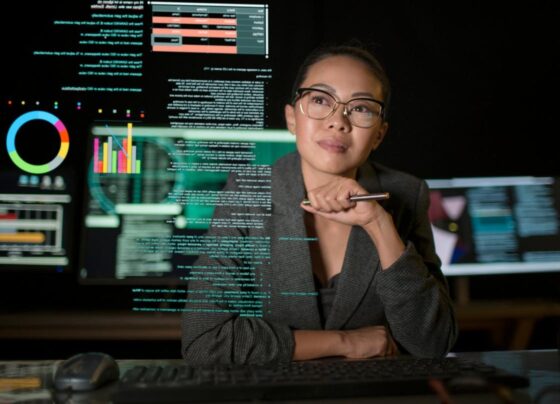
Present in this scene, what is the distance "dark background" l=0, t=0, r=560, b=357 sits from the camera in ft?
4.00

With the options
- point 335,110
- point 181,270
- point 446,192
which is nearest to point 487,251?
point 446,192

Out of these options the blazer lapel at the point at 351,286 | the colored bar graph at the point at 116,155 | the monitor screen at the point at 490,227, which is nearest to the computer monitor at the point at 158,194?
the colored bar graph at the point at 116,155

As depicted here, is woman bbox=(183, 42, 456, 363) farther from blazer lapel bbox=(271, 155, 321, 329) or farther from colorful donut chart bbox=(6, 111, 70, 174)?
colorful donut chart bbox=(6, 111, 70, 174)

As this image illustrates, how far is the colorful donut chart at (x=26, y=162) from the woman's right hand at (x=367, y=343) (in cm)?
66

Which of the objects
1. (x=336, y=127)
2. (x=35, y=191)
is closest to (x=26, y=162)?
(x=35, y=191)

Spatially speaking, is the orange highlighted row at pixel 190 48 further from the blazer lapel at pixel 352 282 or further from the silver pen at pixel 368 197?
the blazer lapel at pixel 352 282

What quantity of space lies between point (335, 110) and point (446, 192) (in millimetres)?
307

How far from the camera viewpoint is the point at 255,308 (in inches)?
44.6

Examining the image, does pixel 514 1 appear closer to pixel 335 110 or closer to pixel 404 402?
pixel 335 110

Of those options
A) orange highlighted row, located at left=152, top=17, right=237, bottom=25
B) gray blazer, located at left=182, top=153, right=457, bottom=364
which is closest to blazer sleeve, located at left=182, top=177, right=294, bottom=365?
gray blazer, located at left=182, top=153, right=457, bottom=364

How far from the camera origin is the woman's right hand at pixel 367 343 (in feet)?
3.67

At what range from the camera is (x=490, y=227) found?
1248 millimetres

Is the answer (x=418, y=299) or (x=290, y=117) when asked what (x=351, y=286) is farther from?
(x=290, y=117)

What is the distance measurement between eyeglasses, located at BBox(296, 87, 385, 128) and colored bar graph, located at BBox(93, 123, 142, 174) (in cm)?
34
